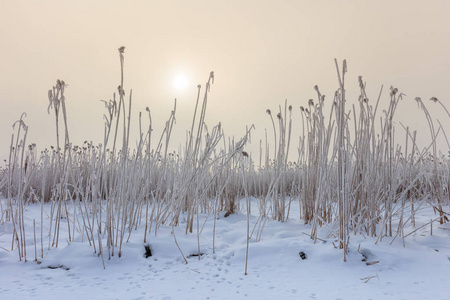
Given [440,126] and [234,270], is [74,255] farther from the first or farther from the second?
[440,126]

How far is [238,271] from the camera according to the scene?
59.1 inches

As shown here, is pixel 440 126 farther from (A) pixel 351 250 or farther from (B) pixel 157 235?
(B) pixel 157 235

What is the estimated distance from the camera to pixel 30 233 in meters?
2.44

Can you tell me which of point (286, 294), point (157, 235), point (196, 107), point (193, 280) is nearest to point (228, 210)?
point (157, 235)

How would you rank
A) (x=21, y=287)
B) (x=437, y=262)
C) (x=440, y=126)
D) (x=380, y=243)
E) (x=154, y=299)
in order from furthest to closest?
(x=440, y=126) < (x=380, y=243) < (x=437, y=262) < (x=21, y=287) < (x=154, y=299)

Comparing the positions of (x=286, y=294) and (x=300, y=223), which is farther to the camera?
(x=300, y=223)

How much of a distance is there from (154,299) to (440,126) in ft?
6.96

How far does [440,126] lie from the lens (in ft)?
6.82

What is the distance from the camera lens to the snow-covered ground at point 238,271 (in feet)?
4.06

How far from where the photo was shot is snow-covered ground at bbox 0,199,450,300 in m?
1.24

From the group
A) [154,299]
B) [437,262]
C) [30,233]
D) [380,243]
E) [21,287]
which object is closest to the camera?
[154,299]

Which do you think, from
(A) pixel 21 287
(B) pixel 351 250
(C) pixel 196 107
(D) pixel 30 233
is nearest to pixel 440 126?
(B) pixel 351 250

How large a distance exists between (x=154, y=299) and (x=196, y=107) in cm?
113

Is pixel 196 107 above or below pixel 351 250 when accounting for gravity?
above
